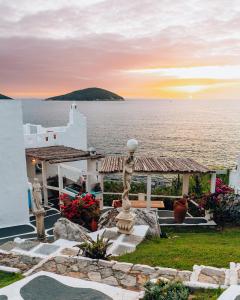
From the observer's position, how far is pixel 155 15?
1556 centimetres

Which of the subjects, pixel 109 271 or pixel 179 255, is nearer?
pixel 109 271

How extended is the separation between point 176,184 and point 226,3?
11522 millimetres

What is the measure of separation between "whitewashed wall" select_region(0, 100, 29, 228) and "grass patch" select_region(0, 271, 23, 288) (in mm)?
6241

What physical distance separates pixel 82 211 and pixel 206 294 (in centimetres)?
619

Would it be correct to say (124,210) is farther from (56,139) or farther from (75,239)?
(56,139)

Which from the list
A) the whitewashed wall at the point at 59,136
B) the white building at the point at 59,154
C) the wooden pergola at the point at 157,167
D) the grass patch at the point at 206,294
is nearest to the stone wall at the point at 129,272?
the grass patch at the point at 206,294

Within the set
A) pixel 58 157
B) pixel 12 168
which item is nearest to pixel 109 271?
pixel 12 168

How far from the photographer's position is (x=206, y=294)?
16.4ft

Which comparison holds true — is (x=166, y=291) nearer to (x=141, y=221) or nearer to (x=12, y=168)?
(x=141, y=221)

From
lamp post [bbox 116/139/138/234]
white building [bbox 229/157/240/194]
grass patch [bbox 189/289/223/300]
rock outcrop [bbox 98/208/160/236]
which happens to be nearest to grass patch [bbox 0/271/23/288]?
lamp post [bbox 116/139/138/234]

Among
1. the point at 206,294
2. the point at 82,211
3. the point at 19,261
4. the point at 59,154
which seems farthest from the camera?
the point at 59,154

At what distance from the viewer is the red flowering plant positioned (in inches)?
408

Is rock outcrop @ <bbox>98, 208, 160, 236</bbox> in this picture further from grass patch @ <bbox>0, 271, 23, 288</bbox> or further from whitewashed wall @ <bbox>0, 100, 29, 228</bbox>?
whitewashed wall @ <bbox>0, 100, 29, 228</bbox>

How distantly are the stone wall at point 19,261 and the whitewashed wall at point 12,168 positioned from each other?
531 cm
